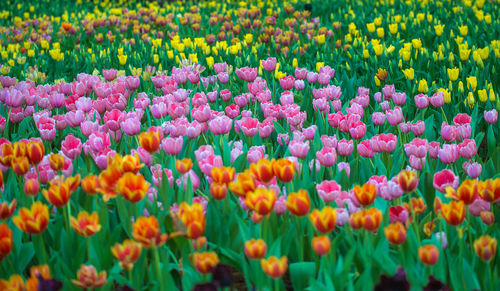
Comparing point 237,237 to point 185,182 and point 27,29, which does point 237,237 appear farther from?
point 27,29

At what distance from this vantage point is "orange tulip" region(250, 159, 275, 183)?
5.63 ft

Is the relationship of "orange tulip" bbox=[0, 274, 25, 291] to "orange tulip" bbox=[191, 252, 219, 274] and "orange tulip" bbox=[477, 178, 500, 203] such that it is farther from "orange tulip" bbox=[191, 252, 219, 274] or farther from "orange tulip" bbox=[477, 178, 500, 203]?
"orange tulip" bbox=[477, 178, 500, 203]

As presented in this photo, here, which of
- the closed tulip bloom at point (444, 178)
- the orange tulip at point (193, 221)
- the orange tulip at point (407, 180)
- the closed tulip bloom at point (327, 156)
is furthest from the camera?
the closed tulip bloom at point (327, 156)

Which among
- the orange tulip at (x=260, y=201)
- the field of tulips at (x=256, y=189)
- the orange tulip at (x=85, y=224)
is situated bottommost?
the field of tulips at (x=256, y=189)

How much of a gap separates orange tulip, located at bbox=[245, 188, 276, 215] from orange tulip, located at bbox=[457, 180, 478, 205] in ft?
1.85

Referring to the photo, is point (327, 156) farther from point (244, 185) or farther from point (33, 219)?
point (33, 219)

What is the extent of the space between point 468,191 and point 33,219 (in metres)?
1.28

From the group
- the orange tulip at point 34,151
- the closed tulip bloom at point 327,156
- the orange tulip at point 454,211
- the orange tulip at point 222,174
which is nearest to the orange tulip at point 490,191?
the orange tulip at point 454,211

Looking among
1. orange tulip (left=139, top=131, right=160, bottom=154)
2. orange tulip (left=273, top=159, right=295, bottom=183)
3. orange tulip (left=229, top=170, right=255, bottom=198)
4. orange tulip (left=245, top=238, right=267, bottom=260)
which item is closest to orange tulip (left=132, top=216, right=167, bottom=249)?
orange tulip (left=245, top=238, right=267, bottom=260)

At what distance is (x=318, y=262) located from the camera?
1.73 metres

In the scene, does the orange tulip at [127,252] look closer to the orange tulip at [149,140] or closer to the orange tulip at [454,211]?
the orange tulip at [149,140]

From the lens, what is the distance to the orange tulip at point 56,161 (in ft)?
6.41

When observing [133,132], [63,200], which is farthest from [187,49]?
[63,200]

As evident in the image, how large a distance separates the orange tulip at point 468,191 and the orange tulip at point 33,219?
123 centimetres
